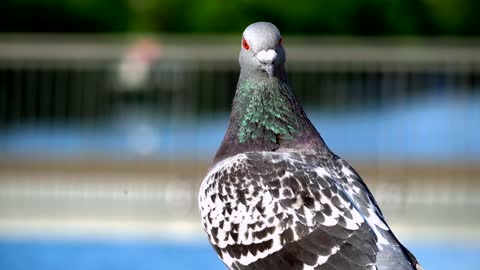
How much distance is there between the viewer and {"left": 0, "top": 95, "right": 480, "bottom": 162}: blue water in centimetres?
897

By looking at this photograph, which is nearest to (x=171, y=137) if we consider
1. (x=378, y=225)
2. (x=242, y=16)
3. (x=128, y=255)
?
(x=128, y=255)

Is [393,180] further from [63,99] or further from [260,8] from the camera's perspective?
[260,8]

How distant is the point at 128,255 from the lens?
753cm

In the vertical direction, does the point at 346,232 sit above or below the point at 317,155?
below

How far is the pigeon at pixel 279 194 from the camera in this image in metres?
3.03

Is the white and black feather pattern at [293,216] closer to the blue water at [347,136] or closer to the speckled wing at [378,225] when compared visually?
the speckled wing at [378,225]

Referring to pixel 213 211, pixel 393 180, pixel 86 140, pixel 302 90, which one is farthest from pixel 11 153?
pixel 213 211

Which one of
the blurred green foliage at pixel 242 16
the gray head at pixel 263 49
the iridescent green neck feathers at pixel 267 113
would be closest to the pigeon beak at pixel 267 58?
the gray head at pixel 263 49

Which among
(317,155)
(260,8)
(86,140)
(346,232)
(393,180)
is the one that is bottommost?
(346,232)

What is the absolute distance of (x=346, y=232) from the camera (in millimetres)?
3029

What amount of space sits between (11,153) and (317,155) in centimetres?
623

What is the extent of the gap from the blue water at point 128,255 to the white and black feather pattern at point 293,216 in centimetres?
409

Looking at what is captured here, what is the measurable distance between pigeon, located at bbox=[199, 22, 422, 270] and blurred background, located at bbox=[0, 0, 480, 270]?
4.14m

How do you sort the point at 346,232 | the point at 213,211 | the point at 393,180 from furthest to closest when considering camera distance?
the point at 393,180, the point at 213,211, the point at 346,232
